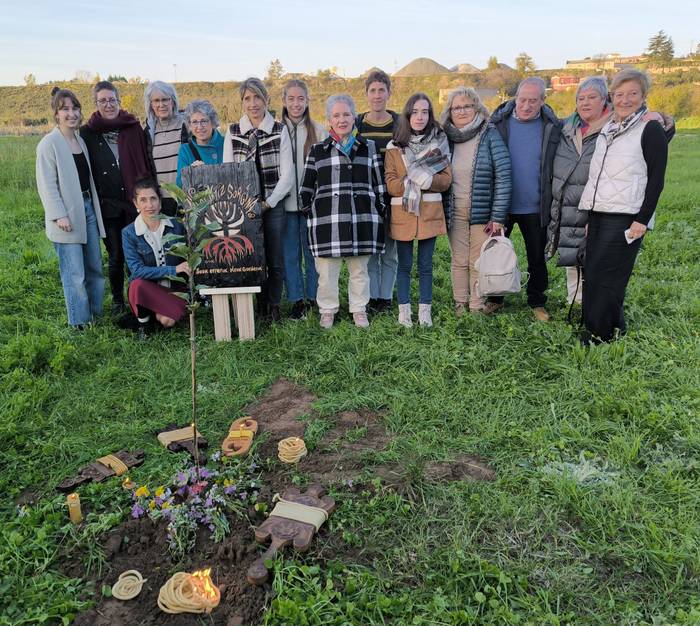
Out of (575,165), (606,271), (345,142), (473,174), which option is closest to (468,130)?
A: (473,174)

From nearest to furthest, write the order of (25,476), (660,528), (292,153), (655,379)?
(660,528) < (25,476) < (655,379) < (292,153)

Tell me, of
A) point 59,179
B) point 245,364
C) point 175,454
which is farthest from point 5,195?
point 175,454

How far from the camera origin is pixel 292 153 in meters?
5.15

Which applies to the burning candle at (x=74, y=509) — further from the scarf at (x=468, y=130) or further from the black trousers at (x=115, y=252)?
the scarf at (x=468, y=130)

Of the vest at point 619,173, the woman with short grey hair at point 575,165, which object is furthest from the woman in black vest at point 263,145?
the vest at point 619,173

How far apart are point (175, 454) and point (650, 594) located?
2.60 metres

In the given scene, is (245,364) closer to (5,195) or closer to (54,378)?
(54,378)

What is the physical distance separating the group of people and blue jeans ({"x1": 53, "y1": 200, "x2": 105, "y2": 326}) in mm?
13

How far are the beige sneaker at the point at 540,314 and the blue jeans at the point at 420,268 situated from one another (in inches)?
41.4

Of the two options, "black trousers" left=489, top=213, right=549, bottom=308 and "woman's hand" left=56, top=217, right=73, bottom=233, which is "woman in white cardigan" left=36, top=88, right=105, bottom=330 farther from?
"black trousers" left=489, top=213, right=549, bottom=308

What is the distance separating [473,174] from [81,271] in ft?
12.5

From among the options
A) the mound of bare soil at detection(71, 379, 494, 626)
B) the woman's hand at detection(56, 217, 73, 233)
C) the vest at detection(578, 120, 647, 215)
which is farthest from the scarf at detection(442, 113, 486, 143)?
the woman's hand at detection(56, 217, 73, 233)

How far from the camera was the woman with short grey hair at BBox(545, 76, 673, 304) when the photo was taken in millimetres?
4500

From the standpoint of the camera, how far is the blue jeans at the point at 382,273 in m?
Answer: 5.55
